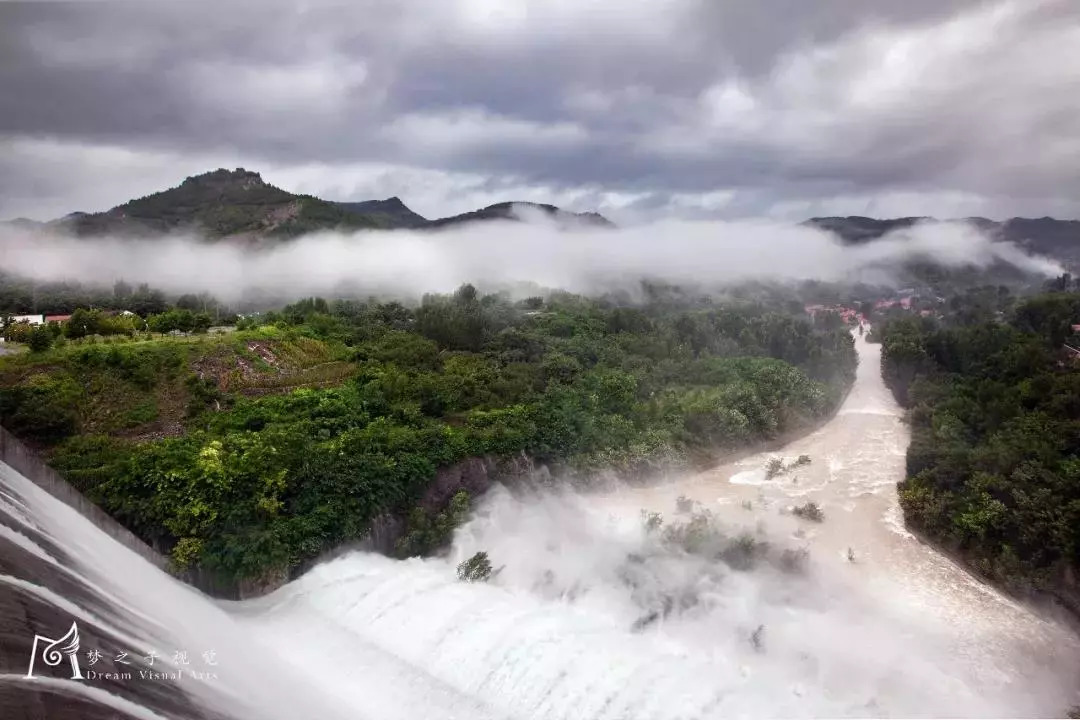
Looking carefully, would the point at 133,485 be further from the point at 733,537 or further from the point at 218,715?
the point at 733,537

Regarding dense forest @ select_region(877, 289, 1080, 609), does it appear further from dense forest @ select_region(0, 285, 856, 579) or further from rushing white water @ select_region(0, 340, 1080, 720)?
dense forest @ select_region(0, 285, 856, 579)

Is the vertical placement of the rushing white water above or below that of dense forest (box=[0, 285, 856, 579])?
below

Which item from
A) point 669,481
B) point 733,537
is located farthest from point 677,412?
point 733,537

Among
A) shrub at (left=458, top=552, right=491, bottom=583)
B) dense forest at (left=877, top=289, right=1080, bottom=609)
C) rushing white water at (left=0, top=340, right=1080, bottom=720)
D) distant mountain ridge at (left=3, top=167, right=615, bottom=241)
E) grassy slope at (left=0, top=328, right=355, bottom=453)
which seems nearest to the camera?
rushing white water at (left=0, top=340, right=1080, bottom=720)

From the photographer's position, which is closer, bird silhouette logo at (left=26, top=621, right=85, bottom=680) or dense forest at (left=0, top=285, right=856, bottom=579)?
bird silhouette logo at (left=26, top=621, right=85, bottom=680)

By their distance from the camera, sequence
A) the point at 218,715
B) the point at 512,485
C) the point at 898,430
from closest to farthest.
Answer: the point at 218,715 → the point at 512,485 → the point at 898,430

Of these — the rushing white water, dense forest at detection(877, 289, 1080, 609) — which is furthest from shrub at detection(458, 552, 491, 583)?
dense forest at detection(877, 289, 1080, 609)

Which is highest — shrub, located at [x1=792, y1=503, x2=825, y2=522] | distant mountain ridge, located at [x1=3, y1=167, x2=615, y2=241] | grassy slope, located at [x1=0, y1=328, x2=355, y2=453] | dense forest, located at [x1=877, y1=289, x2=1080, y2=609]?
distant mountain ridge, located at [x1=3, y1=167, x2=615, y2=241]
